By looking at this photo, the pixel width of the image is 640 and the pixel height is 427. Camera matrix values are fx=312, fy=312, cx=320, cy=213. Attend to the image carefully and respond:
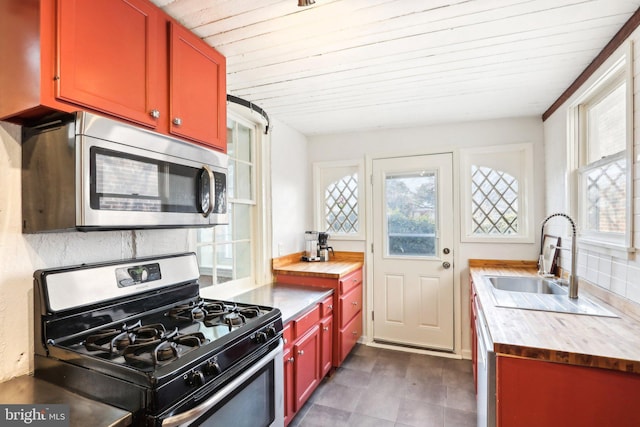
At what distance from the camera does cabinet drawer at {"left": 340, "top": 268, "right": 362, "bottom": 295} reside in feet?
8.80

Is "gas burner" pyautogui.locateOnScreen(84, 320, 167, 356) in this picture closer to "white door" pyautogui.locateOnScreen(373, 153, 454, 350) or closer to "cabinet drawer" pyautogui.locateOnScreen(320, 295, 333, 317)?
"cabinet drawer" pyautogui.locateOnScreen(320, 295, 333, 317)

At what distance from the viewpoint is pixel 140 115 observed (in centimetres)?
123

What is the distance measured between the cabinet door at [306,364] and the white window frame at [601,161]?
5.93 feet

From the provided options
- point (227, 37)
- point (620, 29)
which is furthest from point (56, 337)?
point (620, 29)

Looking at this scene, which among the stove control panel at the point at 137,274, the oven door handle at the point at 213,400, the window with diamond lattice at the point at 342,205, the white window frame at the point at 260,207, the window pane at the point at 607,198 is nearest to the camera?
the oven door handle at the point at 213,400

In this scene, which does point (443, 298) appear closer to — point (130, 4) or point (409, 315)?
point (409, 315)

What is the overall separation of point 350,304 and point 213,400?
1950mm

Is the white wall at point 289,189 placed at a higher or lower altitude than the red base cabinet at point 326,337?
higher

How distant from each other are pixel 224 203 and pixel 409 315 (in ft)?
7.69

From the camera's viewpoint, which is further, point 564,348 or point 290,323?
point 290,323

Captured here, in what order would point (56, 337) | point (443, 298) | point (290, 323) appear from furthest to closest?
point (443, 298) → point (290, 323) → point (56, 337)

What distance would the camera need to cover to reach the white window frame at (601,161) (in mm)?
1512

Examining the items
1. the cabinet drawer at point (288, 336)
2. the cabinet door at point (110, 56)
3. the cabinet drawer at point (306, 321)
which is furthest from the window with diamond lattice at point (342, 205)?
the cabinet door at point (110, 56)

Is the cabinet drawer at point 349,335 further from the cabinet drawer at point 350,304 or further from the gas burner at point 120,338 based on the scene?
the gas burner at point 120,338
